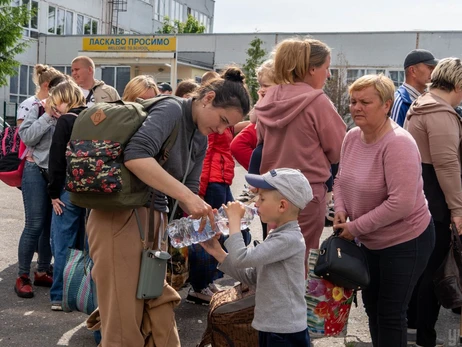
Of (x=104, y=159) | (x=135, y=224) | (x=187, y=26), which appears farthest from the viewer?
(x=187, y=26)

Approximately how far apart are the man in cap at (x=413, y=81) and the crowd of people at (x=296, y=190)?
0.01 meters

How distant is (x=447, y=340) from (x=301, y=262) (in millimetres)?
2494

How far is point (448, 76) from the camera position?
4.89 meters

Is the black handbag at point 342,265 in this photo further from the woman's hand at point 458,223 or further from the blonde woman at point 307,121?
the woman's hand at point 458,223

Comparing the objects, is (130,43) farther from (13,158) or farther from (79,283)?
(79,283)

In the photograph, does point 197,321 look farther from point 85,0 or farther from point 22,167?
point 85,0

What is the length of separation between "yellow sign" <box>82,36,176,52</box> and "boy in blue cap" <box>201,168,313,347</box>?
2672 centimetres

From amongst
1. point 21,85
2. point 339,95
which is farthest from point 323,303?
point 21,85

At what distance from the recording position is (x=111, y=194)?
11.1 ft

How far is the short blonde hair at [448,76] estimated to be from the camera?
16.0ft

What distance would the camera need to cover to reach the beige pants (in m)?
3.57

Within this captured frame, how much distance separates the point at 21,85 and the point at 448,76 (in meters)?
35.2

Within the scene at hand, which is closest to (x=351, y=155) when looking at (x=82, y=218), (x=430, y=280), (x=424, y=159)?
(x=424, y=159)

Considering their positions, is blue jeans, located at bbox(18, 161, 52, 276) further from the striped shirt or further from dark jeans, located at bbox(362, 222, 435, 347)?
dark jeans, located at bbox(362, 222, 435, 347)
